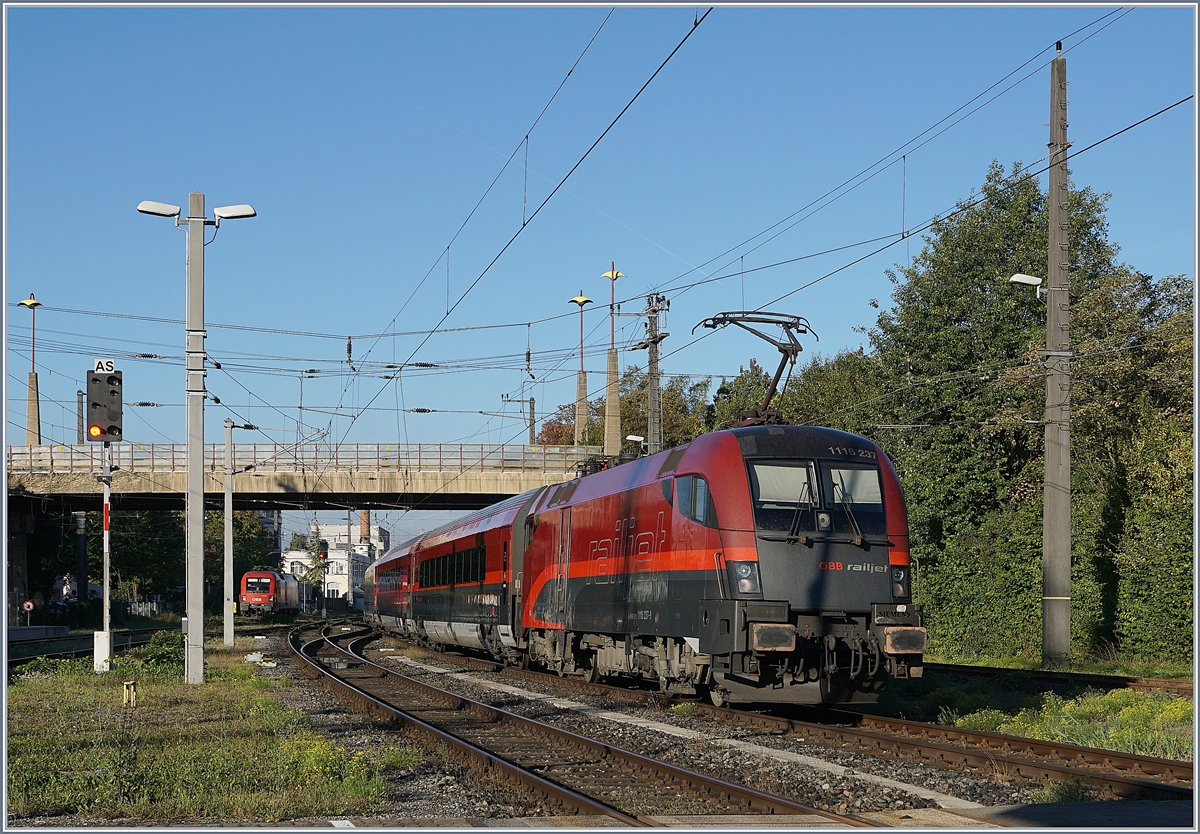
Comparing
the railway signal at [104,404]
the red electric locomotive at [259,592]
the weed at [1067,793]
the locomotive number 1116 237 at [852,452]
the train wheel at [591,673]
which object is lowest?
the red electric locomotive at [259,592]

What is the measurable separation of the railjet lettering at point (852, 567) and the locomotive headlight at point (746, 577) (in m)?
0.84

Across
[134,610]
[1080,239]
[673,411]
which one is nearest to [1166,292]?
[1080,239]

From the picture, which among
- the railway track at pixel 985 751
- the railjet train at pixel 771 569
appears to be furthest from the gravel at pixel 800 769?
the railjet train at pixel 771 569

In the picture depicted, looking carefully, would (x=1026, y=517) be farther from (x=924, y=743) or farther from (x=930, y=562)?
(x=924, y=743)

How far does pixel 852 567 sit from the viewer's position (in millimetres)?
15109

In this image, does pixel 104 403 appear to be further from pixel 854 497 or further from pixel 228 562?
pixel 228 562

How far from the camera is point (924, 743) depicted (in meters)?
12.9

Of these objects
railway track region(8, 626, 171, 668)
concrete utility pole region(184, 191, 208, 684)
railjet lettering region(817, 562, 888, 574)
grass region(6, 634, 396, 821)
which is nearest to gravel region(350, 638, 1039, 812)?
railjet lettering region(817, 562, 888, 574)

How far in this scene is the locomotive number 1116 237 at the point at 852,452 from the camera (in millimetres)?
15617

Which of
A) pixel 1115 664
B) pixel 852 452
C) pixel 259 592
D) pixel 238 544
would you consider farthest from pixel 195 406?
pixel 238 544

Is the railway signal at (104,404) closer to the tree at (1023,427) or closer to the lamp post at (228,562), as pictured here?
the lamp post at (228,562)

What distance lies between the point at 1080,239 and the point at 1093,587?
19.7m

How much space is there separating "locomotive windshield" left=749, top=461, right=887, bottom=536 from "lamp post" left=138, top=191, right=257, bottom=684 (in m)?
11.9

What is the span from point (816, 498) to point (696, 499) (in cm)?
155
